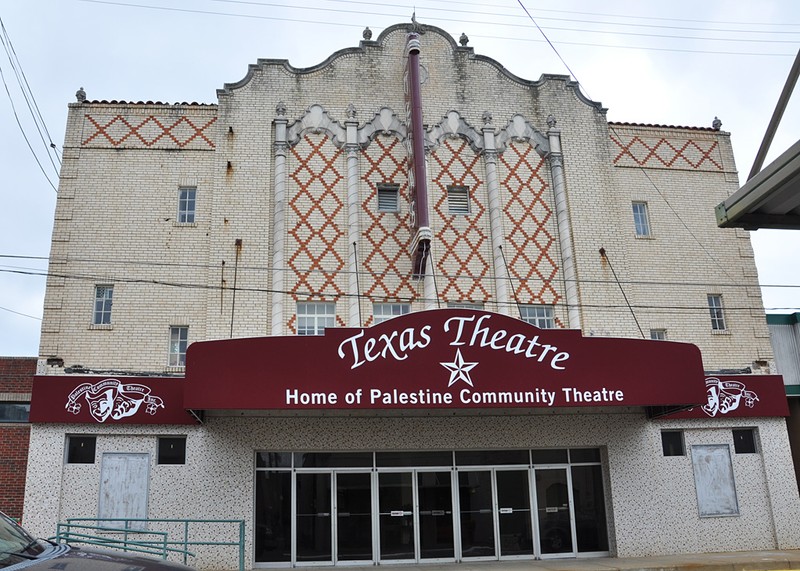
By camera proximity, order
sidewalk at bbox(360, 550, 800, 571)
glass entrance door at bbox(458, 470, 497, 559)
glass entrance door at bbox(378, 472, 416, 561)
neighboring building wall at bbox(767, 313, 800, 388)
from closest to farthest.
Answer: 1. sidewalk at bbox(360, 550, 800, 571)
2. glass entrance door at bbox(378, 472, 416, 561)
3. glass entrance door at bbox(458, 470, 497, 559)
4. neighboring building wall at bbox(767, 313, 800, 388)

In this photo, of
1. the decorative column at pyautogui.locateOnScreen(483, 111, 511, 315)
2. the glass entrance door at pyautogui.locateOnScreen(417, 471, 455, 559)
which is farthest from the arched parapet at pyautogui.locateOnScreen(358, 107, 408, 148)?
the glass entrance door at pyautogui.locateOnScreen(417, 471, 455, 559)

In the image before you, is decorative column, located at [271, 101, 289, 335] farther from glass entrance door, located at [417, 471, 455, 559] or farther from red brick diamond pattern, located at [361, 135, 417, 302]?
glass entrance door, located at [417, 471, 455, 559]

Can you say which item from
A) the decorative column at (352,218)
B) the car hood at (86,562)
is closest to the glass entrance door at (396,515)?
the decorative column at (352,218)

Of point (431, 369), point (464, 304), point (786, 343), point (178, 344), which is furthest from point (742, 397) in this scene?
point (178, 344)

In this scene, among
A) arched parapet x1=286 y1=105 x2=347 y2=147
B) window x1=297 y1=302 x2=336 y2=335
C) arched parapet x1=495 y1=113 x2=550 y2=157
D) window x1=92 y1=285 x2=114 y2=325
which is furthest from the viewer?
arched parapet x1=495 y1=113 x2=550 y2=157

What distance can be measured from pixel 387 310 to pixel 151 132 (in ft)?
26.3

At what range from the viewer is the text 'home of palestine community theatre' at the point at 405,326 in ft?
56.4

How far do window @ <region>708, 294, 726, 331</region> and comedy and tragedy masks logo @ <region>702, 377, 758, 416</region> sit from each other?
195 cm

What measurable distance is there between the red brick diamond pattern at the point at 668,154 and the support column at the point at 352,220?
301 inches

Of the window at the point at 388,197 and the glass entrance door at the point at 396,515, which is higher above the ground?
the window at the point at 388,197

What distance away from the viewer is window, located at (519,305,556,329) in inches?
806

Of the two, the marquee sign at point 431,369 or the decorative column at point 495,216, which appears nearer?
the marquee sign at point 431,369

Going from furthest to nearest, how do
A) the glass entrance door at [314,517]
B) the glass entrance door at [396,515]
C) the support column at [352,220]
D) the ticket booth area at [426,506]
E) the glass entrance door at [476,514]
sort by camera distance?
the support column at [352,220]
the glass entrance door at [476,514]
the glass entrance door at [396,515]
the ticket booth area at [426,506]
the glass entrance door at [314,517]

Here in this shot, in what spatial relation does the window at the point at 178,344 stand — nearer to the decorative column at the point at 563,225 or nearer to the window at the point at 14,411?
the window at the point at 14,411
